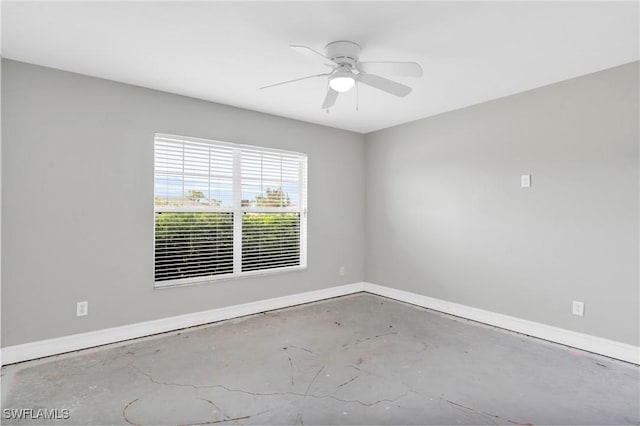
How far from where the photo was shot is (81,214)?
9.98 ft

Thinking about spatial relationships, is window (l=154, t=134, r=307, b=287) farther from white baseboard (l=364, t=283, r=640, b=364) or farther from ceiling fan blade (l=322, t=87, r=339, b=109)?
white baseboard (l=364, t=283, r=640, b=364)

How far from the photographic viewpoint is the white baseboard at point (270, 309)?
281 cm

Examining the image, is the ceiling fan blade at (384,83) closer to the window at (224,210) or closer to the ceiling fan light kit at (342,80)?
the ceiling fan light kit at (342,80)

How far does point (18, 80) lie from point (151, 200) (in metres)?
1.37

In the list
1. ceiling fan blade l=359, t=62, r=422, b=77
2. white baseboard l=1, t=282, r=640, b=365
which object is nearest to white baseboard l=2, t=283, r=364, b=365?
white baseboard l=1, t=282, r=640, b=365

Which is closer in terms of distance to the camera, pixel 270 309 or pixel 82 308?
pixel 82 308

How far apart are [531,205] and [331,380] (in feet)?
8.44

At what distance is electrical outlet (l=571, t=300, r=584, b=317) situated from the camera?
122 inches

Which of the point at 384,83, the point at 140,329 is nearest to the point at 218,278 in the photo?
the point at 140,329

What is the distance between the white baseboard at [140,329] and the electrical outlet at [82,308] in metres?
0.18

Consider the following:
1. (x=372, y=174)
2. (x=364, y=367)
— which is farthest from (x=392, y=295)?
(x=364, y=367)

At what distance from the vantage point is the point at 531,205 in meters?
3.43

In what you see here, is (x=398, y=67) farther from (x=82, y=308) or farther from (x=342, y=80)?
(x=82, y=308)

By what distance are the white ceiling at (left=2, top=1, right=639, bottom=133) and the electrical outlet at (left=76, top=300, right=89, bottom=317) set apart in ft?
6.64
